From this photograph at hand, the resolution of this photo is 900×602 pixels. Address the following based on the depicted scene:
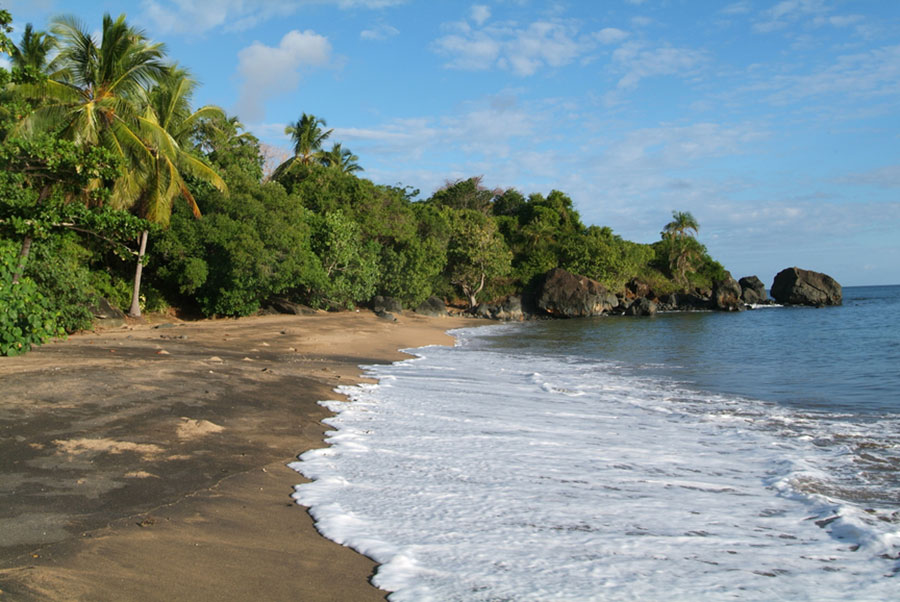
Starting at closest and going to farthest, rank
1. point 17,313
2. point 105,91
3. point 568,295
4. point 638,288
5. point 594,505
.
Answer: point 594,505 < point 17,313 < point 105,91 < point 568,295 < point 638,288

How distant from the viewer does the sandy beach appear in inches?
132

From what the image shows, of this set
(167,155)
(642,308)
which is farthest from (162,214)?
(642,308)

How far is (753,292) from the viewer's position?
6731 centimetres

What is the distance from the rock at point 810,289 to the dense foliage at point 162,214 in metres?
36.0

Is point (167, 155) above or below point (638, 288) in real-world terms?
above

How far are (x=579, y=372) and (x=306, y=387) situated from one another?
25.1ft

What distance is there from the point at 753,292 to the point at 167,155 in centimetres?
6344

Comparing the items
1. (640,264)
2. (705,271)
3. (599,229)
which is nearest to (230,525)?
(599,229)

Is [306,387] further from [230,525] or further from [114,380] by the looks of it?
[230,525]

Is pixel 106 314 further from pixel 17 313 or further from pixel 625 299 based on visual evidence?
pixel 625 299

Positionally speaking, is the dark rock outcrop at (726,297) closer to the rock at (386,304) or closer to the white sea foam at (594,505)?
the rock at (386,304)

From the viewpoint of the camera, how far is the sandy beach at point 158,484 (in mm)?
3357

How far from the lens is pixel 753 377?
1476 centimetres

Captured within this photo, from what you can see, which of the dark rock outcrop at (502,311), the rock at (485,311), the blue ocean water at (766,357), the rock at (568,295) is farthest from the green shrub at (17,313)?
the rock at (568,295)
